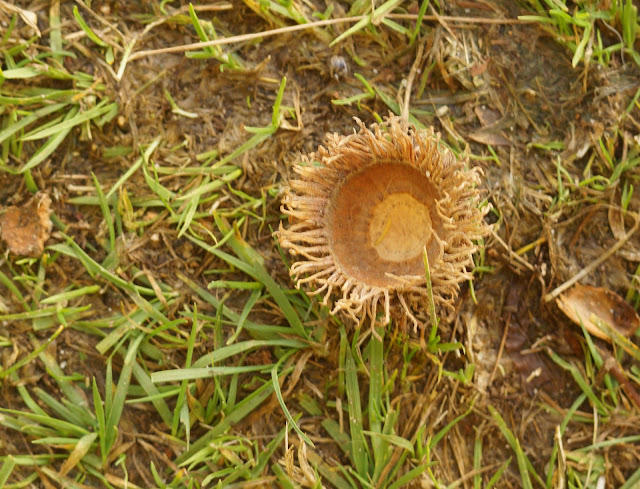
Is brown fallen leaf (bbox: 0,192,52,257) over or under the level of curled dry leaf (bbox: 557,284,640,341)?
over

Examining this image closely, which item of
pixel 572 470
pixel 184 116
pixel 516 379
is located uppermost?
pixel 184 116

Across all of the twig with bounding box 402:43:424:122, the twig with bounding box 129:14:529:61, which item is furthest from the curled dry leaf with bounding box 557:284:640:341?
the twig with bounding box 129:14:529:61

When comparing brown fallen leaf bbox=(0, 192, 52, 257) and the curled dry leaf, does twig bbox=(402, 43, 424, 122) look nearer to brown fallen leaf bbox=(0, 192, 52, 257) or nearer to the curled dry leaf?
the curled dry leaf

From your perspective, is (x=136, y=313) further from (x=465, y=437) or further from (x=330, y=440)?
(x=465, y=437)

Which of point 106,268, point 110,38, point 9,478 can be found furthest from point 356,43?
point 9,478

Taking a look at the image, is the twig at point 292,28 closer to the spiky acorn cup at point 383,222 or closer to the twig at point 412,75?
the twig at point 412,75

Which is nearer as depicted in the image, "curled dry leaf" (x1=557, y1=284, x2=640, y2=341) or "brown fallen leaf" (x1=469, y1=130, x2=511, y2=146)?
"curled dry leaf" (x1=557, y1=284, x2=640, y2=341)
